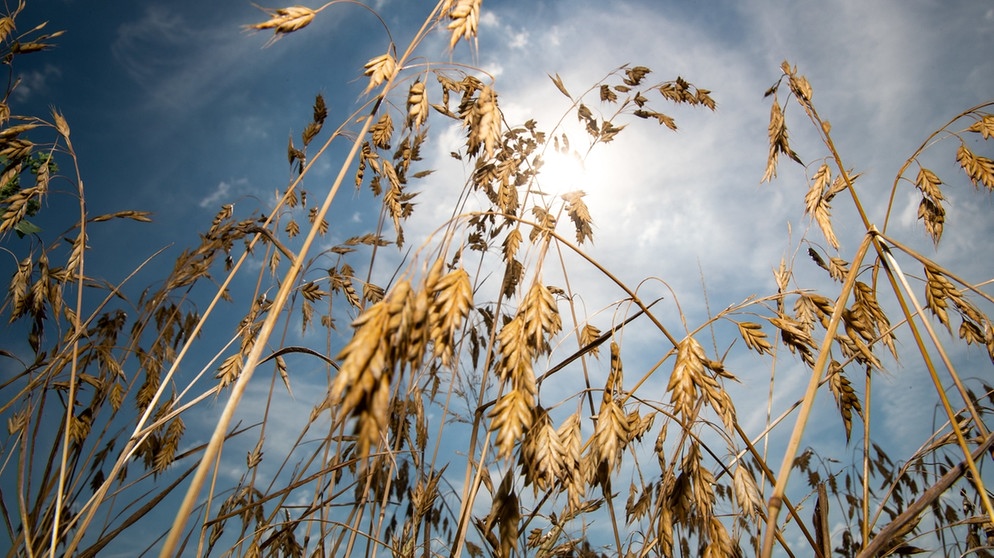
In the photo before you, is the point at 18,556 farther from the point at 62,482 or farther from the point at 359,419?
the point at 359,419

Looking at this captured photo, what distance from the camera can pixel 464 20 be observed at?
118cm

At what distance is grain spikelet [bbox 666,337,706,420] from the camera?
117 centimetres

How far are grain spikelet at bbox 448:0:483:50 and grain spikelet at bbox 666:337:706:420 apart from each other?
924 millimetres

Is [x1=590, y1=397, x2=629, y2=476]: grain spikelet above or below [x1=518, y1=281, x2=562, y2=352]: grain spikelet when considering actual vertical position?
below

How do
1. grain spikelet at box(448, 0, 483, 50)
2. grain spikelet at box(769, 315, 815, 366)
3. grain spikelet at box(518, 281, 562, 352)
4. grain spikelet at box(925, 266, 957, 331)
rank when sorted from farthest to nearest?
grain spikelet at box(925, 266, 957, 331), grain spikelet at box(769, 315, 815, 366), grain spikelet at box(448, 0, 483, 50), grain spikelet at box(518, 281, 562, 352)

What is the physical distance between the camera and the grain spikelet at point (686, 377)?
1172 mm

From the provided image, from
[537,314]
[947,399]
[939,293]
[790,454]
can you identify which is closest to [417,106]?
[537,314]

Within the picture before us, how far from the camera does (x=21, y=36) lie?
2.21 meters

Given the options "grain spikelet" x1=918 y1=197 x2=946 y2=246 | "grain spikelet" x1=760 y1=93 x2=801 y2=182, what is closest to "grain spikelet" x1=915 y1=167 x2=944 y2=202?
"grain spikelet" x1=918 y1=197 x2=946 y2=246

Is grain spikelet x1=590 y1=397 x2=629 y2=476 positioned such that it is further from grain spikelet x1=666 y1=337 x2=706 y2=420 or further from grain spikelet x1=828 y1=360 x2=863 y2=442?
grain spikelet x1=828 y1=360 x2=863 y2=442

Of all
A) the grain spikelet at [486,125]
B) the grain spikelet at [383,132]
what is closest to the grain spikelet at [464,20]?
the grain spikelet at [486,125]

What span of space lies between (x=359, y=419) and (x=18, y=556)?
1.72m

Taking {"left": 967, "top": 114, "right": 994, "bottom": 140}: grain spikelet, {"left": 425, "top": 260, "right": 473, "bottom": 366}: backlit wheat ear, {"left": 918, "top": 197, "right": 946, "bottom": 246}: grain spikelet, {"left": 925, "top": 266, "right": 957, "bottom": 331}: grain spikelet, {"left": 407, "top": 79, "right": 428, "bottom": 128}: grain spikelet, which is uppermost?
{"left": 967, "top": 114, "right": 994, "bottom": 140}: grain spikelet

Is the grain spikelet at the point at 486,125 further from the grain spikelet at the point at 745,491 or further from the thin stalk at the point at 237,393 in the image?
the grain spikelet at the point at 745,491
